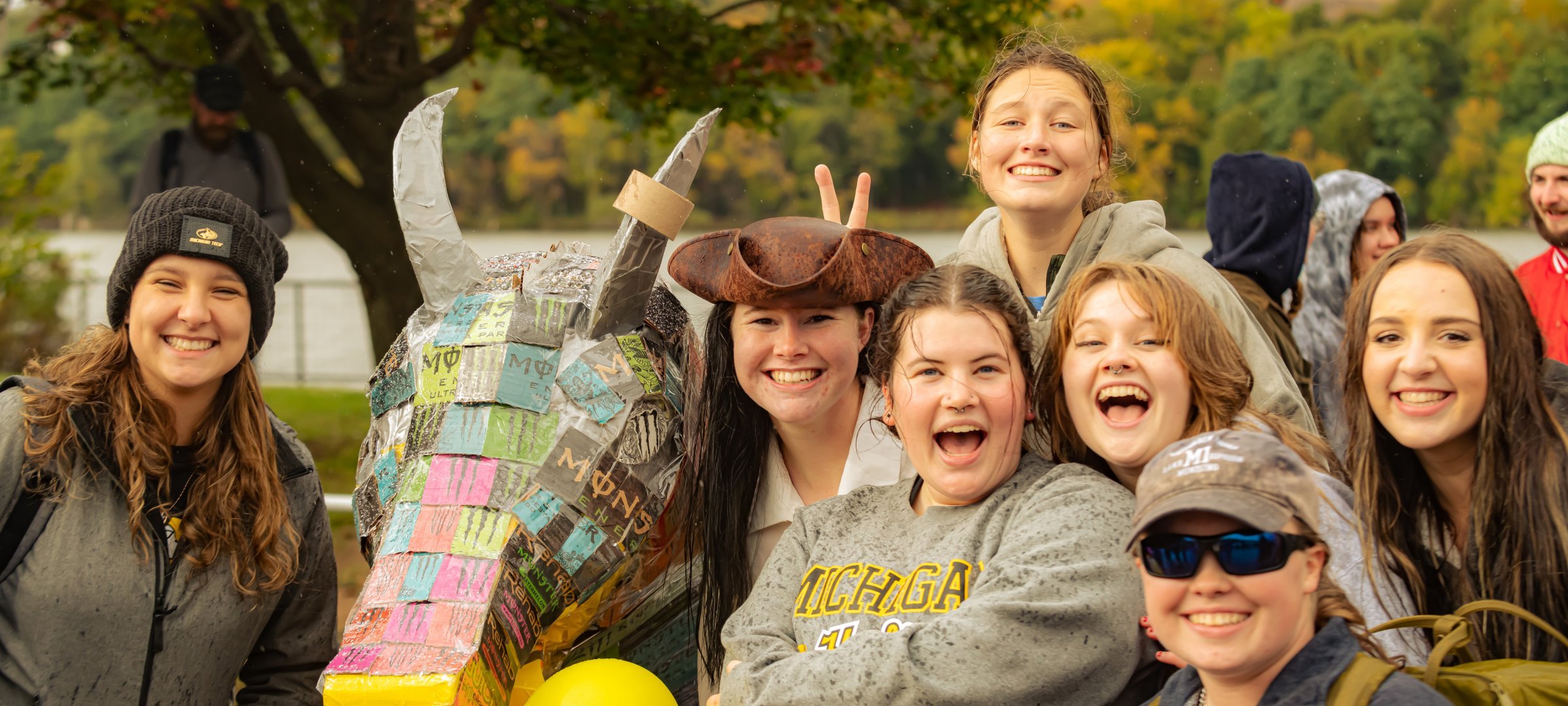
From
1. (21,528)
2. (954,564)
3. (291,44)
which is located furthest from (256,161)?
(954,564)

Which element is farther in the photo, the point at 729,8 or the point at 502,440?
the point at 729,8

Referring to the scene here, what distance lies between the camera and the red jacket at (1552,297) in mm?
3982

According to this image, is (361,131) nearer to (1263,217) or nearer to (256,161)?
(256,161)

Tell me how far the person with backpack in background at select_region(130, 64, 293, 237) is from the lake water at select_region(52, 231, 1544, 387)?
11.1ft

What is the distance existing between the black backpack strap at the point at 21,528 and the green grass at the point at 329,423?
372 cm

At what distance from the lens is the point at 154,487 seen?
268 cm

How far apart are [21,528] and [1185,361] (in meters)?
2.19

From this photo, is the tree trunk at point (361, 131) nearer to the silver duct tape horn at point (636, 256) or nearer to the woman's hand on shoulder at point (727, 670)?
the silver duct tape horn at point (636, 256)

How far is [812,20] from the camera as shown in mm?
6285

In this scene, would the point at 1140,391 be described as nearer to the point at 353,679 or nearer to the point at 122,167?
the point at 353,679

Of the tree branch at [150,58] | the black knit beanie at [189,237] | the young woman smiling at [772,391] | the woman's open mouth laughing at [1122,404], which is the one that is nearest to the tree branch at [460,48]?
the tree branch at [150,58]

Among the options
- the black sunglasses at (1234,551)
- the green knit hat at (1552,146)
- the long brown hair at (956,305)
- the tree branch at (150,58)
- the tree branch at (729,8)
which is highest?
the tree branch at (729,8)

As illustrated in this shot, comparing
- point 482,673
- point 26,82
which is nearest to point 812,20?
point 26,82

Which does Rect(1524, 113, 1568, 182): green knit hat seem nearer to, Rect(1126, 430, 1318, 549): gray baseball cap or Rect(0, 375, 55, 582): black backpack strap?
Rect(1126, 430, 1318, 549): gray baseball cap
